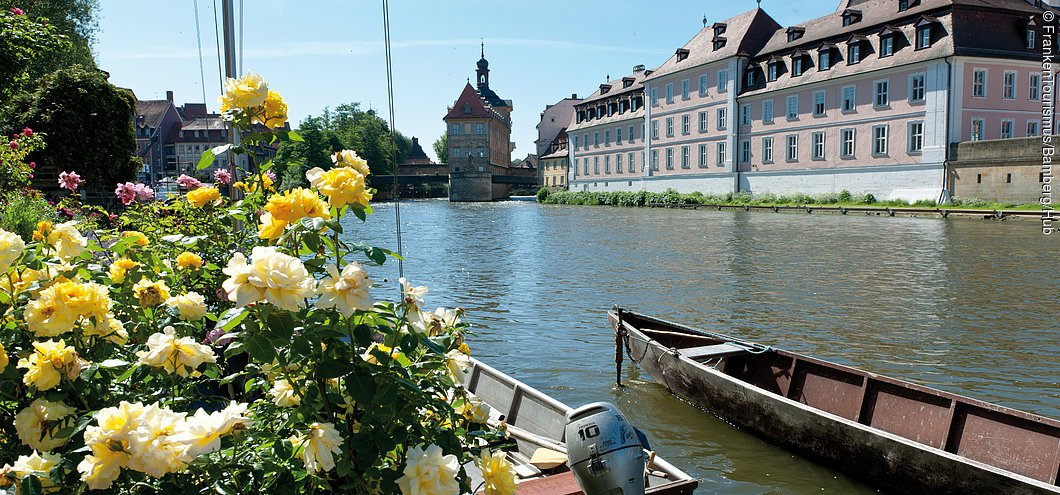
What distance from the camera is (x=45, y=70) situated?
32250 millimetres

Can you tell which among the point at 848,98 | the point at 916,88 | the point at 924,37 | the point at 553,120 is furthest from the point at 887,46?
the point at 553,120

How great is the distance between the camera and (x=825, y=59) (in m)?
45.8

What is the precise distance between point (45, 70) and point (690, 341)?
32025mm

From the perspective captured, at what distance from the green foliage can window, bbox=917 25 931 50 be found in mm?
39536

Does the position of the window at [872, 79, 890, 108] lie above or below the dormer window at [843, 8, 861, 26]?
below

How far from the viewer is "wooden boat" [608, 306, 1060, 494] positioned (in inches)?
244

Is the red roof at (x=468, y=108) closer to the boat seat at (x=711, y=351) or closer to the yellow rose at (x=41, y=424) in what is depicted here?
the boat seat at (x=711, y=351)

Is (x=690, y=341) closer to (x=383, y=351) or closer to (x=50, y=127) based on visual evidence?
(x=383, y=351)

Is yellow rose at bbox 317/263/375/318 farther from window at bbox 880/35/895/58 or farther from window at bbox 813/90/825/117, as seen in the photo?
window at bbox 813/90/825/117

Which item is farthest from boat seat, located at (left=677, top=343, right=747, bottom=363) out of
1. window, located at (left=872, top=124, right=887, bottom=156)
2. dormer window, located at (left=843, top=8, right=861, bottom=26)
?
dormer window, located at (left=843, top=8, right=861, bottom=26)

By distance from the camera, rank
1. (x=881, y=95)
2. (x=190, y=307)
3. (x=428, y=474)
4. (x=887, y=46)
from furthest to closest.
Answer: (x=881, y=95)
(x=887, y=46)
(x=190, y=307)
(x=428, y=474)

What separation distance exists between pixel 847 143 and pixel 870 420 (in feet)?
132

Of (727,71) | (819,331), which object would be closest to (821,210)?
(727,71)

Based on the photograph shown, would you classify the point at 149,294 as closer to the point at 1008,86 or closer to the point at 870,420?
the point at 870,420
